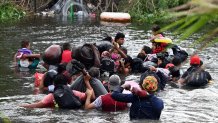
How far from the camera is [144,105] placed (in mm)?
7066

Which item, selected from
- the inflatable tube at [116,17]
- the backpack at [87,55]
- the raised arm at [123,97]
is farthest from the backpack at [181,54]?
the inflatable tube at [116,17]

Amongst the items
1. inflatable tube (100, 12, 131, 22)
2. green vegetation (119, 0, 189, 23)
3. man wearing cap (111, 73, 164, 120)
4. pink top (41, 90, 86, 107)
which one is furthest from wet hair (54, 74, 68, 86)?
green vegetation (119, 0, 189, 23)

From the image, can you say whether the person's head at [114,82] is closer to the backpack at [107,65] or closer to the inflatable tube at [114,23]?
the backpack at [107,65]

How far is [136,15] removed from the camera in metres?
27.8

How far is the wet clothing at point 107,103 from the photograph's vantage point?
26.5 ft

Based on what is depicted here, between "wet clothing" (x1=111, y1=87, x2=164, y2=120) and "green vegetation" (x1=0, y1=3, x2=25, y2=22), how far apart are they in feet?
69.1

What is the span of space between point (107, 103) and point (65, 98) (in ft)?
2.47

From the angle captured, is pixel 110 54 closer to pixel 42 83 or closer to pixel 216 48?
pixel 42 83

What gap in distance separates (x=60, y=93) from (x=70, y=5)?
2281 centimetres

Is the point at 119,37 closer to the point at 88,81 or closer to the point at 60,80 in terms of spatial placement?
the point at 88,81

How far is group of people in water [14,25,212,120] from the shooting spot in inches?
285

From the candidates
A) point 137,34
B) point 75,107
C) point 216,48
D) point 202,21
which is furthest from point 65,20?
point 202,21

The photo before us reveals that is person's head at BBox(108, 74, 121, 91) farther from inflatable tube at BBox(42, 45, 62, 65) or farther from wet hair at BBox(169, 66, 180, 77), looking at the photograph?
wet hair at BBox(169, 66, 180, 77)

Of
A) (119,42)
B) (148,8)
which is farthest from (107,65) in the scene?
(148,8)
